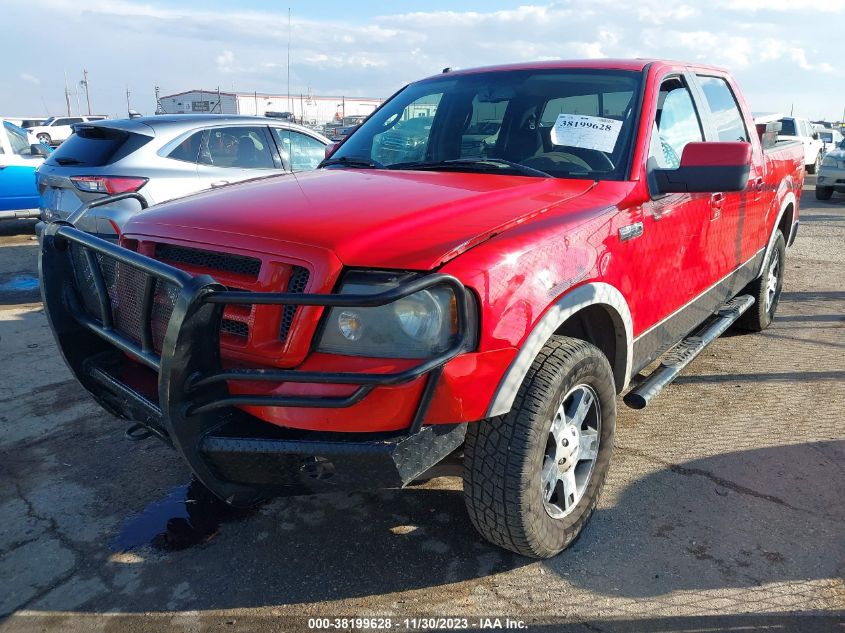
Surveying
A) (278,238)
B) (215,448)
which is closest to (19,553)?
(215,448)

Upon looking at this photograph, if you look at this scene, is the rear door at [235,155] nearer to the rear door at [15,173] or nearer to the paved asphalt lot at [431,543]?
the paved asphalt lot at [431,543]

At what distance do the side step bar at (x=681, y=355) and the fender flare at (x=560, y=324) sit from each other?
0.50ft

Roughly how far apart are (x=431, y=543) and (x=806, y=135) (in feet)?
78.1

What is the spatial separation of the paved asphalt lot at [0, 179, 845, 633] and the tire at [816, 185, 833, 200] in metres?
13.4

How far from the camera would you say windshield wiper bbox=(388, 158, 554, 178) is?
10.4ft

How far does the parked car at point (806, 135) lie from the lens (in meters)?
21.2

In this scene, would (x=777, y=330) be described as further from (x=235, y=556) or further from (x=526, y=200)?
(x=235, y=556)

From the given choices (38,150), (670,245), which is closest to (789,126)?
(38,150)

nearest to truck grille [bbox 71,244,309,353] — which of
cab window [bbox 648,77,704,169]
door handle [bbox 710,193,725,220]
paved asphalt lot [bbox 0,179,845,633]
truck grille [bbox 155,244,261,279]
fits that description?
truck grille [bbox 155,244,261,279]

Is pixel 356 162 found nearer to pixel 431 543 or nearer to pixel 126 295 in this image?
pixel 126 295

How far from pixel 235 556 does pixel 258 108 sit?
38.2 metres

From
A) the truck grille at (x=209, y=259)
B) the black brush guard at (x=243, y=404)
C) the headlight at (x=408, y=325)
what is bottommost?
the black brush guard at (x=243, y=404)

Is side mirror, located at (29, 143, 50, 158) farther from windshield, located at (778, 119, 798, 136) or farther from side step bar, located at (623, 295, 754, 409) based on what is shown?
windshield, located at (778, 119, 798, 136)

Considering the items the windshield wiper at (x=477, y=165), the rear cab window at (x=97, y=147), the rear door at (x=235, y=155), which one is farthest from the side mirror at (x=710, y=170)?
the rear cab window at (x=97, y=147)
